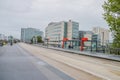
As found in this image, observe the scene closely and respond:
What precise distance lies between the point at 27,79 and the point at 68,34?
17388cm

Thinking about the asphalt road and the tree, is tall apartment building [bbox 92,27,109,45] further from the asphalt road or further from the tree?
the asphalt road

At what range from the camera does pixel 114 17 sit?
96.9ft

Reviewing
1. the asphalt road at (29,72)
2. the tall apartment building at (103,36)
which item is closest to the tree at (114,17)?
the tall apartment building at (103,36)

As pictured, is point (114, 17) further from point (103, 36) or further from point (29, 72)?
point (29, 72)

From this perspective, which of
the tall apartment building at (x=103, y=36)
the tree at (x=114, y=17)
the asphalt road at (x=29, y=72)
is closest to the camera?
the asphalt road at (x=29, y=72)

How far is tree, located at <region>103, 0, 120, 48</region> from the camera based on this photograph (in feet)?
95.1

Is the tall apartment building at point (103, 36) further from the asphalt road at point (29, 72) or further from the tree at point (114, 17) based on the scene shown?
the asphalt road at point (29, 72)

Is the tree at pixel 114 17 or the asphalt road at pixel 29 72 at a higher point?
the tree at pixel 114 17

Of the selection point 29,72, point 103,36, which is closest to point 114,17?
point 103,36

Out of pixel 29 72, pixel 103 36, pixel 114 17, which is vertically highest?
pixel 114 17

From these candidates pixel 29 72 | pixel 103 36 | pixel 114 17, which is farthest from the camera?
pixel 103 36

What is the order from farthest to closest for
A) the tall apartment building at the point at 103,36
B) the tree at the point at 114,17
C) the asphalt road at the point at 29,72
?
1. the tall apartment building at the point at 103,36
2. the tree at the point at 114,17
3. the asphalt road at the point at 29,72

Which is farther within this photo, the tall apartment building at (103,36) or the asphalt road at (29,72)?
the tall apartment building at (103,36)

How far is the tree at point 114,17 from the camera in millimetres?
28984
